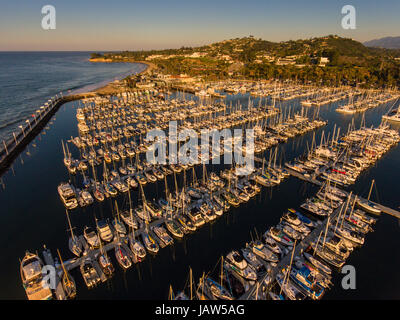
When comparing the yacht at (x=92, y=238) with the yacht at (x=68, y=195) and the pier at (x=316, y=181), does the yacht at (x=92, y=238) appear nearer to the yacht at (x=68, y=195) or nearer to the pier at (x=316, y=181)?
the yacht at (x=68, y=195)

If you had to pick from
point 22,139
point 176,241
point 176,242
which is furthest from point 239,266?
point 22,139

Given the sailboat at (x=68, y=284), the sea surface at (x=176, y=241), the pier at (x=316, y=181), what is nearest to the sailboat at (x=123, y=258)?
the sea surface at (x=176, y=241)

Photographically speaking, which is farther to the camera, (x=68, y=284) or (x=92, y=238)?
(x=92, y=238)

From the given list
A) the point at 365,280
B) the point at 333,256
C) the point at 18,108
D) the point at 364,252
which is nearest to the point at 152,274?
the point at 333,256

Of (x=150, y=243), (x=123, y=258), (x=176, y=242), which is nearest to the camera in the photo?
(x=123, y=258)

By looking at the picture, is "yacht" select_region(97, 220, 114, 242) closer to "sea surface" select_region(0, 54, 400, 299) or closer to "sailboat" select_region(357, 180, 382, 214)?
"sea surface" select_region(0, 54, 400, 299)

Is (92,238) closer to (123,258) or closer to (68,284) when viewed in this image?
(123,258)
